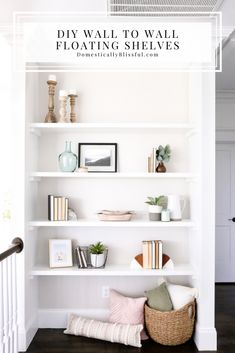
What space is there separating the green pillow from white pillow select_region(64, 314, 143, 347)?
219mm

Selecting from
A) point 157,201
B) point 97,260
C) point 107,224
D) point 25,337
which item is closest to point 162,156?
point 157,201

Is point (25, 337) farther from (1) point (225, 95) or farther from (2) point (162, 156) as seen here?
(1) point (225, 95)

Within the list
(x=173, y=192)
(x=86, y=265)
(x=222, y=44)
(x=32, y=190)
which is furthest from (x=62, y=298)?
(x=222, y=44)

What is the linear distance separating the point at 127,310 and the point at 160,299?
1.03 feet

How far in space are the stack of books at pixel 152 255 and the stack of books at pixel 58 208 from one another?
2.56ft

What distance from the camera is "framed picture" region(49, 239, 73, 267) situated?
3314mm

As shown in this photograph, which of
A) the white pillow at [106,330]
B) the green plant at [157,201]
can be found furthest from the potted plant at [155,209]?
the white pillow at [106,330]

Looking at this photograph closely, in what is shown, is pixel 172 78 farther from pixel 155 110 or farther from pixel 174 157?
pixel 174 157

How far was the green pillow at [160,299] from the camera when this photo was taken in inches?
Result: 124

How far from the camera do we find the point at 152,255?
129 inches

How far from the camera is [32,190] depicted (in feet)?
10.8

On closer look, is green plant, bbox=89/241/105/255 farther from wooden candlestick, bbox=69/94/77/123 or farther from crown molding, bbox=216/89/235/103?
crown molding, bbox=216/89/235/103

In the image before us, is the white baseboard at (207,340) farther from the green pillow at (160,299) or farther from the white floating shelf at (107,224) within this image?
the white floating shelf at (107,224)

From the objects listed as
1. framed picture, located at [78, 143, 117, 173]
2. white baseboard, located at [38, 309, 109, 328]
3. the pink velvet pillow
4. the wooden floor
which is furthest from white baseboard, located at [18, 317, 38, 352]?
framed picture, located at [78, 143, 117, 173]
